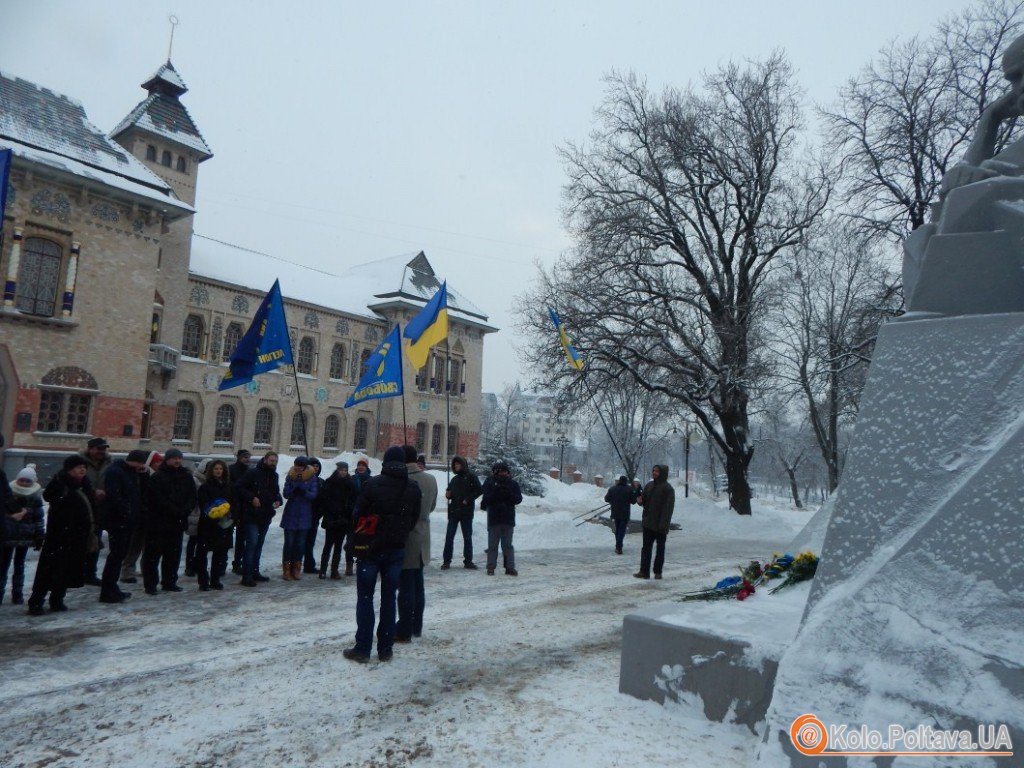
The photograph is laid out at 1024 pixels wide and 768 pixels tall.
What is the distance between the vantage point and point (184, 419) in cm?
3061

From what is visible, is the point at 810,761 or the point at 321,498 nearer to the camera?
the point at 810,761

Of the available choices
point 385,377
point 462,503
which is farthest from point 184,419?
point 462,503

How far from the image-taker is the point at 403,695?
13.9 feet

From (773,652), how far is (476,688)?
2.06 meters

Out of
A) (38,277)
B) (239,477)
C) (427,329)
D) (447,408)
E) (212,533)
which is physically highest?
(38,277)

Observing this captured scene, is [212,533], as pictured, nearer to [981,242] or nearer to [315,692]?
[315,692]

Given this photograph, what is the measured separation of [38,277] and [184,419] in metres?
10.5

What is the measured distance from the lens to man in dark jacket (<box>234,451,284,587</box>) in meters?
8.11

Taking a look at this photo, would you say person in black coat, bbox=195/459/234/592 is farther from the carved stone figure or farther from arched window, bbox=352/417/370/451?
arched window, bbox=352/417/370/451

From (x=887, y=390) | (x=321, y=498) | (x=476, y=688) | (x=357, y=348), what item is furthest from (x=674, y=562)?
(x=357, y=348)

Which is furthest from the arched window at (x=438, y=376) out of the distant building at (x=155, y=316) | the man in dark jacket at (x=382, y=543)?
the man in dark jacket at (x=382, y=543)

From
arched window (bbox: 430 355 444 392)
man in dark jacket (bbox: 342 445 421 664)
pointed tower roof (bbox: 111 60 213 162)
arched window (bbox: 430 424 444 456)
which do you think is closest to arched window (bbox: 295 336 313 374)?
arched window (bbox: 430 355 444 392)

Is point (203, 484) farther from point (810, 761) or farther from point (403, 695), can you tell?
point (810, 761)

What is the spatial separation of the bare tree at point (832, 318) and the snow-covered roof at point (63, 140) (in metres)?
24.6
